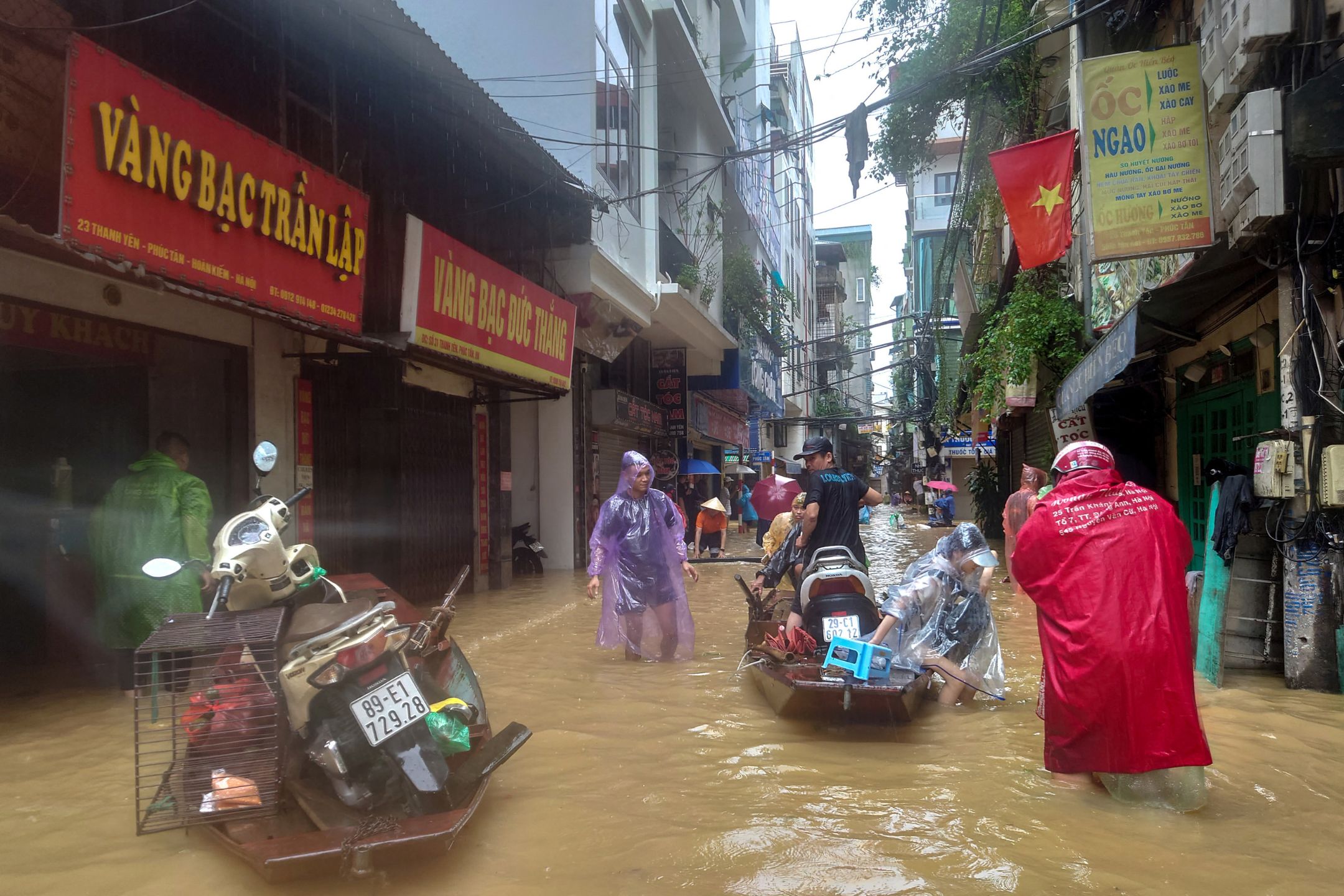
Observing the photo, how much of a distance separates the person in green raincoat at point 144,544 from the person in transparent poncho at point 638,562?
8.91 feet

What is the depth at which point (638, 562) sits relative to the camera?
698 cm

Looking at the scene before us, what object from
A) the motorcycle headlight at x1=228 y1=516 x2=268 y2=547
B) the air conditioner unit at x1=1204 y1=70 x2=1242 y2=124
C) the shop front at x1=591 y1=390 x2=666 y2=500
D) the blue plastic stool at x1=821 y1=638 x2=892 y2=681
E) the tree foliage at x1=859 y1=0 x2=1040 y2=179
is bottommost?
the blue plastic stool at x1=821 y1=638 x2=892 y2=681

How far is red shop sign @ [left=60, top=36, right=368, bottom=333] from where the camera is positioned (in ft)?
15.8

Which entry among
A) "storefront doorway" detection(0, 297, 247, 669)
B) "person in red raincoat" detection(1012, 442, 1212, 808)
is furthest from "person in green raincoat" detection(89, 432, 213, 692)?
"person in red raincoat" detection(1012, 442, 1212, 808)

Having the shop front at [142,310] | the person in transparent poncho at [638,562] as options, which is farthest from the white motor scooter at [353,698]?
the person in transparent poncho at [638,562]

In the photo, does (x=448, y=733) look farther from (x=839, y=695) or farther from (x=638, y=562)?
(x=638, y=562)

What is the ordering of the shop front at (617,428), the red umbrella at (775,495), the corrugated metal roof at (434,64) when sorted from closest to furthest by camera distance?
the corrugated metal roof at (434,64)
the red umbrella at (775,495)
the shop front at (617,428)

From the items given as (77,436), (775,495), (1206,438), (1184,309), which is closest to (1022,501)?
(1206,438)

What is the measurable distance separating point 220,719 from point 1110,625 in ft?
11.8

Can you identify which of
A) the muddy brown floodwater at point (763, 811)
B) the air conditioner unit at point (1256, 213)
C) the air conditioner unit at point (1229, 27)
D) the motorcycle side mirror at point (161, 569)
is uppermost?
the air conditioner unit at point (1229, 27)

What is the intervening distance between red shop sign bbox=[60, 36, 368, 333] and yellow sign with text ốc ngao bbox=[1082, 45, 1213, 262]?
20.2 ft

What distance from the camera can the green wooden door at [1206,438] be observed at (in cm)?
823

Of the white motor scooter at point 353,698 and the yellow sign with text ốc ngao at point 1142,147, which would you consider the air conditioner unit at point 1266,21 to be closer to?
the yellow sign with text ốc ngao at point 1142,147

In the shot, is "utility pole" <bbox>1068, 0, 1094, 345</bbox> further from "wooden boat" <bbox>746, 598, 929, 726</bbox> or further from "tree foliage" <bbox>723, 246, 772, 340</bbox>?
"tree foliage" <bbox>723, 246, 772, 340</bbox>
